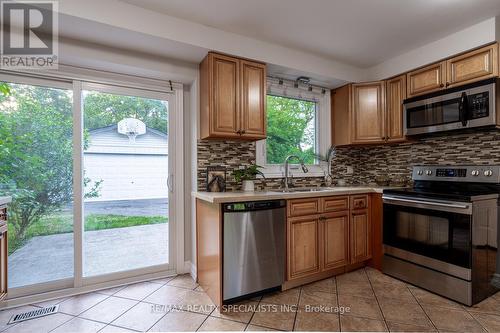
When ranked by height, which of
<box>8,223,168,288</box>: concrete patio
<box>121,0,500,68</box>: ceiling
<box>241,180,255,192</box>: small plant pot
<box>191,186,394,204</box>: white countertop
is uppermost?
<box>121,0,500,68</box>: ceiling

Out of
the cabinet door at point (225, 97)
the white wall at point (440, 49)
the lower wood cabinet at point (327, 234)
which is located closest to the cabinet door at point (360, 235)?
the lower wood cabinet at point (327, 234)

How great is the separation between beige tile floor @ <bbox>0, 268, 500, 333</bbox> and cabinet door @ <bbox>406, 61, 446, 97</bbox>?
79.8 inches

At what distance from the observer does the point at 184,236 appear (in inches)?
107

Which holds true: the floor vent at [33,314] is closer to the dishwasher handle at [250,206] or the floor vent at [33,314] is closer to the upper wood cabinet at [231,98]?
the dishwasher handle at [250,206]

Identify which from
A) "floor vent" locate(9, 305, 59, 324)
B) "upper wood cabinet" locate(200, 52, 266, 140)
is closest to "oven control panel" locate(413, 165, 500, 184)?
"upper wood cabinet" locate(200, 52, 266, 140)

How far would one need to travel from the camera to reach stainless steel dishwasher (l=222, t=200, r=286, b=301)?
198 cm

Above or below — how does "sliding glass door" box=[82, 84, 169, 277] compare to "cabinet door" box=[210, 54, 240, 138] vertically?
below

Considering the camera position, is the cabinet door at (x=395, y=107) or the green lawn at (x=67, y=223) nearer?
the green lawn at (x=67, y=223)

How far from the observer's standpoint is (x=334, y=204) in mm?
2553

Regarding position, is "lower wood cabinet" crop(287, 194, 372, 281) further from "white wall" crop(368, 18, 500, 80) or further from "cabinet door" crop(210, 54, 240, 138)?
"white wall" crop(368, 18, 500, 80)

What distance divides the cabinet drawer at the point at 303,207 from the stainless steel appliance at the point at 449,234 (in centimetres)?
85

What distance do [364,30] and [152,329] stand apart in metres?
3.06

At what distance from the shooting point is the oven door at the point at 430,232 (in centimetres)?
203

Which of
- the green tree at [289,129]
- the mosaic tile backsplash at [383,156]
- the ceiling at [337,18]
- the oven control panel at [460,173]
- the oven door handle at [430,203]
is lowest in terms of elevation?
the oven door handle at [430,203]
